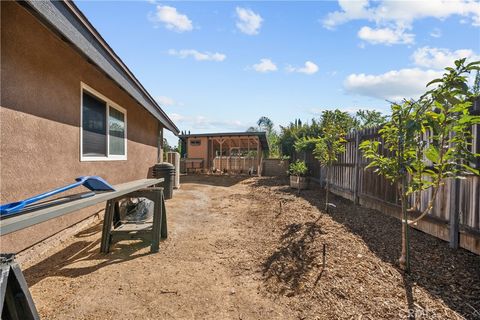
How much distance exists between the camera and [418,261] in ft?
10.3

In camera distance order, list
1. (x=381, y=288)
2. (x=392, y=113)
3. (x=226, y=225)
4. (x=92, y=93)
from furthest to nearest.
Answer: (x=226, y=225)
(x=92, y=93)
(x=392, y=113)
(x=381, y=288)

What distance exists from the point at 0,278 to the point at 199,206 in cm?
581

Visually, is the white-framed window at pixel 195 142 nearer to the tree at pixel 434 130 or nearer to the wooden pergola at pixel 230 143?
the wooden pergola at pixel 230 143

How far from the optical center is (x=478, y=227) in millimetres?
3041

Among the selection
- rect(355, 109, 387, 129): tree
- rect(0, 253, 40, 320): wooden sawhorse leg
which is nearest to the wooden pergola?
rect(355, 109, 387, 129): tree

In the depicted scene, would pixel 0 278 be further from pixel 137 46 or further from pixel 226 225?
pixel 137 46

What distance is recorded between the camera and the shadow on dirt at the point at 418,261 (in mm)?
2459

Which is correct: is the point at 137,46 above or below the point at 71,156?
above

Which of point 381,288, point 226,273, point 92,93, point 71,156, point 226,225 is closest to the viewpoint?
point 381,288

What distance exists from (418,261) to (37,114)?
17.5ft

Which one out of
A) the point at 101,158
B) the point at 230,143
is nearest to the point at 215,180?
the point at 230,143

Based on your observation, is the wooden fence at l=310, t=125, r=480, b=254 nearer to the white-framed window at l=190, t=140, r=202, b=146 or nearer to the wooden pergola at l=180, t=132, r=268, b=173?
the wooden pergola at l=180, t=132, r=268, b=173

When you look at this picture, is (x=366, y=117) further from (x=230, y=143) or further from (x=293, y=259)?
(x=293, y=259)

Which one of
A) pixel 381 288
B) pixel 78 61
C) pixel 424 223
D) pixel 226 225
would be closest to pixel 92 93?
pixel 78 61
